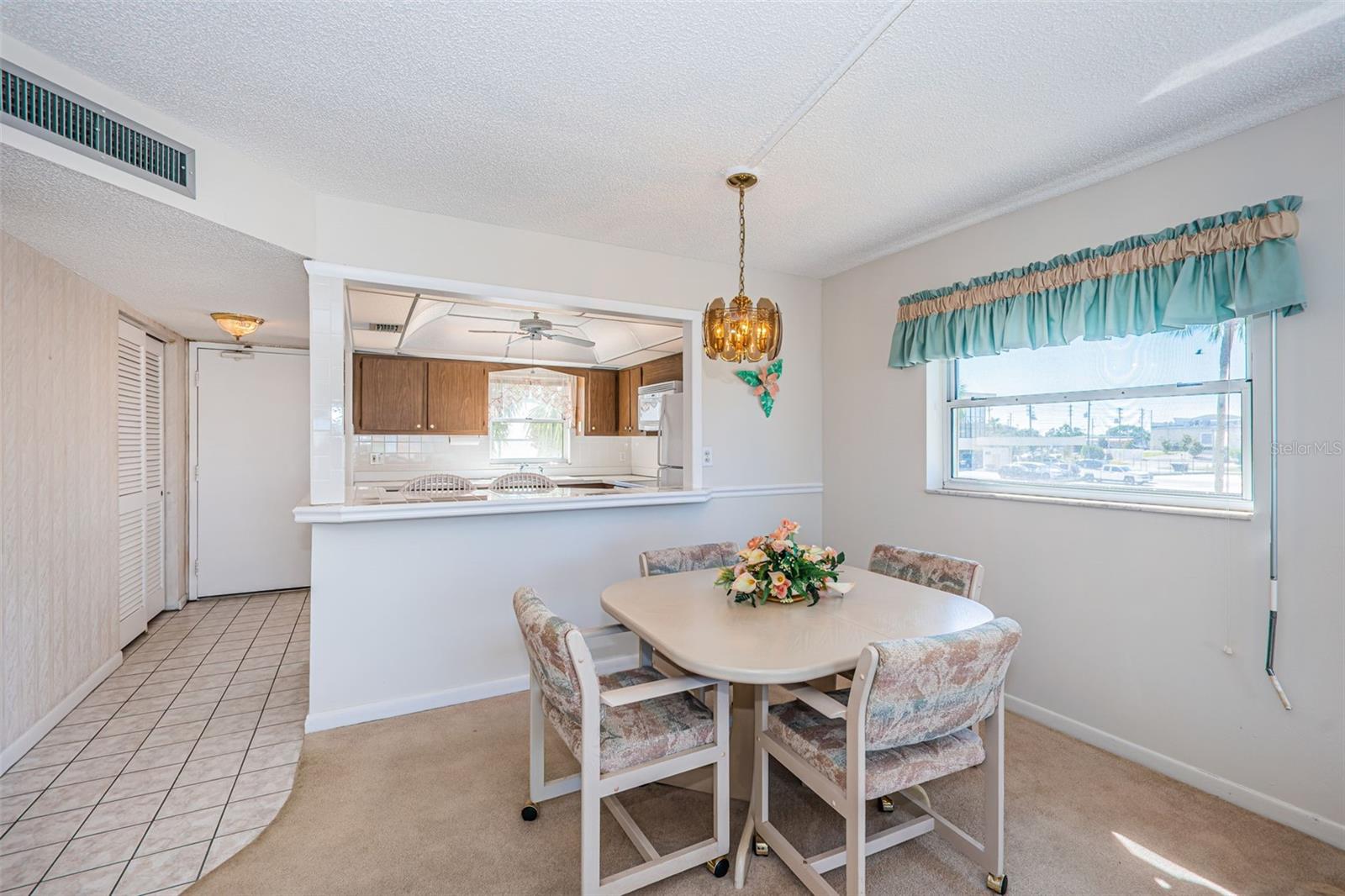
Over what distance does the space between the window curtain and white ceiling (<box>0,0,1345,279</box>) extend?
14.3 inches

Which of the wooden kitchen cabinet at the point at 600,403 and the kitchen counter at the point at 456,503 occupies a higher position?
the wooden kitchen cabinet at the point at 600,403

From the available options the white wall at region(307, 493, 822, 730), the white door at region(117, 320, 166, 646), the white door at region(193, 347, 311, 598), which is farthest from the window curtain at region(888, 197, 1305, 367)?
the white door at region(193, 347, 311, 598)

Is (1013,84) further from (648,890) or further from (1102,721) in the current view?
(648,890)

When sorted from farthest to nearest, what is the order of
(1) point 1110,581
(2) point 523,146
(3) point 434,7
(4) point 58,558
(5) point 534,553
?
(5) point 534,553 → (4) point 58,558 → (1) point 1110,581 → (2) point 523,146 → (3) point 434,7

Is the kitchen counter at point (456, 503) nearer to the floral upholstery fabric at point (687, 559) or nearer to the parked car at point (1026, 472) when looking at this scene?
the floral upholstery fabric at point (687, 559)

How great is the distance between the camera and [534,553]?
321cm

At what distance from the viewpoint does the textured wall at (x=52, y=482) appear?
2.35m

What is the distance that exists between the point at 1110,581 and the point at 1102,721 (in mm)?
612

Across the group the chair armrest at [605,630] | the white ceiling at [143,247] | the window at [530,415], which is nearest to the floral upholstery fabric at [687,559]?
the chair armrest at [605,630]

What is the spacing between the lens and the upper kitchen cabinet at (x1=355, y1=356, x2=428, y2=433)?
5555mm

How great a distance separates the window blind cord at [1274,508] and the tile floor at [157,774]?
11.7 ft

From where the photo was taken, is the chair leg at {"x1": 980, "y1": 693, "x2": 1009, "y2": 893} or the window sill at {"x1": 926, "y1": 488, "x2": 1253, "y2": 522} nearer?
the chair leg at {"x1": 980, "y1": 693, "x2": 1009, "y2": 893}

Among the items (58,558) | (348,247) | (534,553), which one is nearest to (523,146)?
(348,247)

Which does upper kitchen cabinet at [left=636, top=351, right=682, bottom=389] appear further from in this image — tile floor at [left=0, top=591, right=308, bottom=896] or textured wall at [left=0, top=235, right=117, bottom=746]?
textured wall at [left=0, top=235, right=117, bottom=746]
